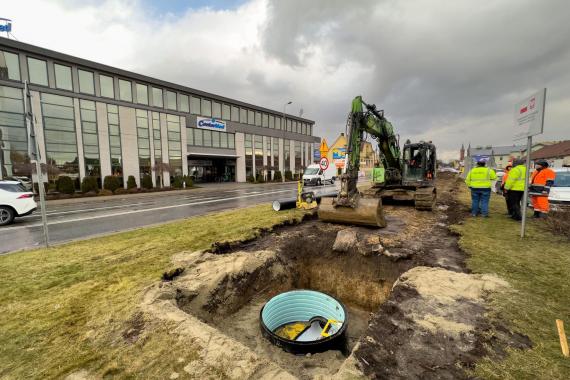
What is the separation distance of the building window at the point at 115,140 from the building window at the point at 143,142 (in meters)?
1.86

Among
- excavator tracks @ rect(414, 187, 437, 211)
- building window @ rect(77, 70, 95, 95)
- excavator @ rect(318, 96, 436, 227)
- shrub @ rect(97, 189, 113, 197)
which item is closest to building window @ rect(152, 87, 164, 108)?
building window @ rect(77, 70, 95, 95)

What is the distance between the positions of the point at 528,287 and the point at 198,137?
1329 inches

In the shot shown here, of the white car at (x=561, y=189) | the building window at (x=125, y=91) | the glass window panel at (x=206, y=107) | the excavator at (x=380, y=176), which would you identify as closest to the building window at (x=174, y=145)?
the building window at (x=125, y=91)

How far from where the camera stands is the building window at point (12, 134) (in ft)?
63.3

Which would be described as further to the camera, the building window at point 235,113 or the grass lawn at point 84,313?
the building window at point 235,113

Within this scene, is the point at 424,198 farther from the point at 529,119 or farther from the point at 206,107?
the point at 206,107

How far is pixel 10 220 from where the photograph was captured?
31.9 ft

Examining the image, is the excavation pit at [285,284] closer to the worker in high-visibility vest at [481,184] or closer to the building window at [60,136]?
the worker in high-visibility vest at [481,184]

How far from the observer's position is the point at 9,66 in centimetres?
1972

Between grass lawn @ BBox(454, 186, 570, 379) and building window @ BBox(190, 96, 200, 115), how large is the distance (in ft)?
107

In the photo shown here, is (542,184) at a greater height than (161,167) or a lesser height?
lesser

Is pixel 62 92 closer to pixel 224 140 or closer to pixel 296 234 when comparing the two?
pixel 224 140

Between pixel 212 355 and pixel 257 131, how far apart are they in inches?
1563

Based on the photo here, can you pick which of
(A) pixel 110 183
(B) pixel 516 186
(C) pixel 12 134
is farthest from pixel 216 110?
(B) pixel 516 186
